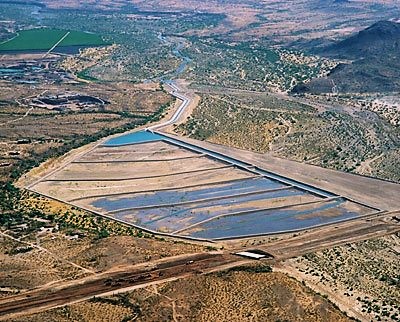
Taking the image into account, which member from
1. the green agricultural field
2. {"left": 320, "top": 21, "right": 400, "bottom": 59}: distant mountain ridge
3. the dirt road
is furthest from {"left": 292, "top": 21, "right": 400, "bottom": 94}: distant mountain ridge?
the green agricultural field

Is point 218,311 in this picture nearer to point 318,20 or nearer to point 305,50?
point 305,50

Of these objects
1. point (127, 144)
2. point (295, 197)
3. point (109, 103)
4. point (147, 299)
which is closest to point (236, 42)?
point (109, 103)

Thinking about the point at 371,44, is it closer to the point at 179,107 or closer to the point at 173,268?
the point at 179,107

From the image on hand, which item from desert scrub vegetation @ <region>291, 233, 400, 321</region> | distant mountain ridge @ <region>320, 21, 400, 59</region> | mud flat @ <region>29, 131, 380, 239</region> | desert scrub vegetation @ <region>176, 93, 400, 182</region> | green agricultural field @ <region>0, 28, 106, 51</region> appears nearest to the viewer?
desert scrub vegetation @ <region>291, 233, 400, 321</region>

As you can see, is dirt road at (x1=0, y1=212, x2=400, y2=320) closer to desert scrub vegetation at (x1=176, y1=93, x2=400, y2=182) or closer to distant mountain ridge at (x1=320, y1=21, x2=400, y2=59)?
desert scrub vegetation at (x1=176, y1=93, x2=400, y2=182)

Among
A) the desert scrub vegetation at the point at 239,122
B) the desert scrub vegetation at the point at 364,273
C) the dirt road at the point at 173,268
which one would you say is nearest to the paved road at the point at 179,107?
the desert scrub vegetation at the point at 239,122
